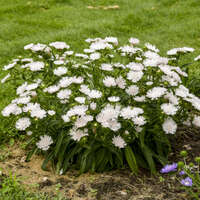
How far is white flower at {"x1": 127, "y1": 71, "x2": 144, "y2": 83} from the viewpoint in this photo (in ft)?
8.49

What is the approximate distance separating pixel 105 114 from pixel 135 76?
45 cm

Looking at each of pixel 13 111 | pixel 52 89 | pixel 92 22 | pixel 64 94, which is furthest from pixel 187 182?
pixel 92 22

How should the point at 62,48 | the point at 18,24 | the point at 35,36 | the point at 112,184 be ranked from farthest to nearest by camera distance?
the point at 18,24
the point at 35,36
the point at 62,48
the point at 112,184

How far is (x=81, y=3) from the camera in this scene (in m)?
10.5

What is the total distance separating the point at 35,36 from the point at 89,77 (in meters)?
4.56

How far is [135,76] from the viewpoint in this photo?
2.61 meters

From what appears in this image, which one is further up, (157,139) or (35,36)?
(157,139)

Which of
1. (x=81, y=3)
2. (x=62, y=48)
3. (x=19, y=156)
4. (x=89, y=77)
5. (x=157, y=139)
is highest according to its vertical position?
(x=62, y=48)

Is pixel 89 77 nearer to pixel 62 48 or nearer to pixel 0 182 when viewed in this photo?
pixel 62 48

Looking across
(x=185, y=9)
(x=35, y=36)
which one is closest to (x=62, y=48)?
(x=35, y=36)

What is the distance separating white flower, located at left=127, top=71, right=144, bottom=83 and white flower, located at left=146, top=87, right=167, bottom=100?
0.15 m

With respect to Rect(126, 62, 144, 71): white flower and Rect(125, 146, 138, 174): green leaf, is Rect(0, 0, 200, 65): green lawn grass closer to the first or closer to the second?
Rect(126, 62, 144, 71): white flower

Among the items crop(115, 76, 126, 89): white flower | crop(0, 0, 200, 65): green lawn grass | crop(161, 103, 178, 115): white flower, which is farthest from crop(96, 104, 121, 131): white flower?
crop(0, 0, 200, 65): green lawn grass

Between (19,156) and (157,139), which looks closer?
(157,139)
